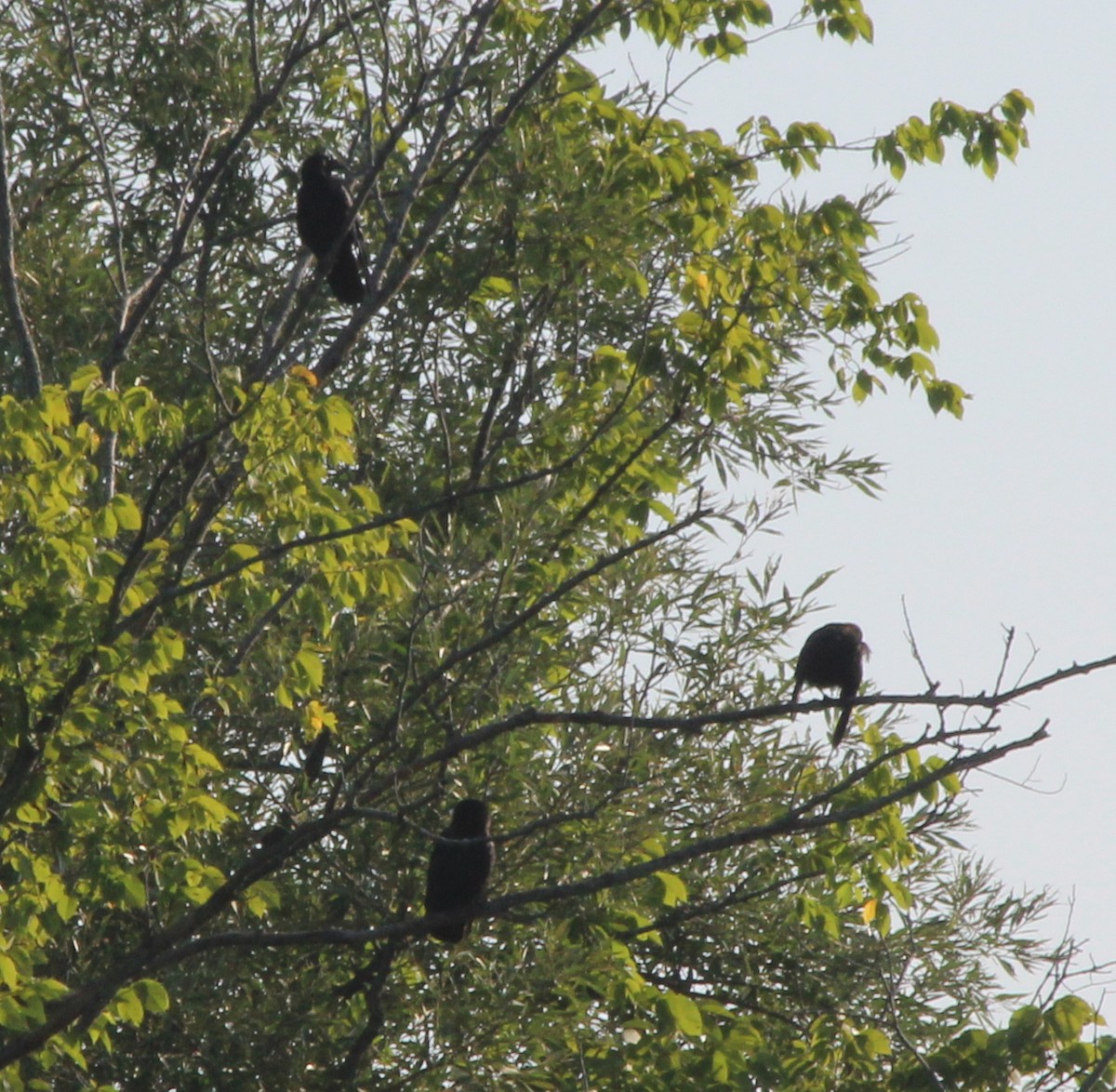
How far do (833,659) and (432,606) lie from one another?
3044 mm

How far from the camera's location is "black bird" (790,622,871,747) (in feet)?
24.9

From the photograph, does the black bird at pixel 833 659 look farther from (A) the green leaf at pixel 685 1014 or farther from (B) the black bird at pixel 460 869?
(A) the green leaf at pixel 685 1014

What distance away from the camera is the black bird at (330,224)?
7.25m

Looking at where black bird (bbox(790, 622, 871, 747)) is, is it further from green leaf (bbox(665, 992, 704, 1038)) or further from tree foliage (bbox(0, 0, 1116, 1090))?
green leaf (bbox(665, 992, 704, 1038))

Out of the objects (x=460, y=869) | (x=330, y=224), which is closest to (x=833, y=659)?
(x=460, y=869)

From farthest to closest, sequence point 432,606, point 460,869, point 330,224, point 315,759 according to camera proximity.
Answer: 1. point 315,759
2. point 330,224
3. point 460,869
4. point 432,606

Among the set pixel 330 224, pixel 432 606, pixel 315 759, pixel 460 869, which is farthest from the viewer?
pixel 315 759

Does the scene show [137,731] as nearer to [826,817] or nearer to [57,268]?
[826,817]

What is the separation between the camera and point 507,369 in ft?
27.4

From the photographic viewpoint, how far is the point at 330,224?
7.48m

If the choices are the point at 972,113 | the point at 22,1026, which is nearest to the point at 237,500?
the point at 22,1026

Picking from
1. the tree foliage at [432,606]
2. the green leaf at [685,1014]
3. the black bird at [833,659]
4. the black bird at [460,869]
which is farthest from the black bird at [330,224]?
the green leaf at [685,1014]

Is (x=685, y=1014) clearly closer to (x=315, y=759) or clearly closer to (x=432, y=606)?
(x=432, y=606)

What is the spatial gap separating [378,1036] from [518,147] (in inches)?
173
